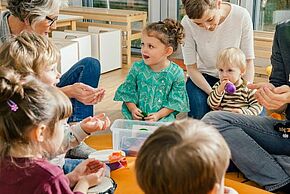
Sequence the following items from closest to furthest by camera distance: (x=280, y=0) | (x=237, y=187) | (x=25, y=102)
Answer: (x=25, y=102) → (x=237, y=187) → (x=280, y=0)

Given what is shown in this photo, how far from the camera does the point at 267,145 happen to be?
6.07 ft

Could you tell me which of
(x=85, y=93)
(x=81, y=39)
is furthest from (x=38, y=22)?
(x=81, y=39)

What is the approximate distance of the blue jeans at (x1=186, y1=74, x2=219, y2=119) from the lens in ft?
7.84

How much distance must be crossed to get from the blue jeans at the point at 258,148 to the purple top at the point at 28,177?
94 centimetres

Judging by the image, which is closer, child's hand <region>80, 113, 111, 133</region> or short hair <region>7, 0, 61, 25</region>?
child's hand <region>80, 113, 111, 133</region>

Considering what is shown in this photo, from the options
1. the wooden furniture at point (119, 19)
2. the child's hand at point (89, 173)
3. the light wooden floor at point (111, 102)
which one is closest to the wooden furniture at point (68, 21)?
the wooden furniture at point (119, 19)

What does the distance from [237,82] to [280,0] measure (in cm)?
152

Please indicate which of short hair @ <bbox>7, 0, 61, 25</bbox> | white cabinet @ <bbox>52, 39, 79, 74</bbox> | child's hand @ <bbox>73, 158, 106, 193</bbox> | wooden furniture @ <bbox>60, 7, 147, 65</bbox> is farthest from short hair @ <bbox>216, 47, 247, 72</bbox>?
wooden furniture @ <bbox>60, 7, 147, 65</bbox>

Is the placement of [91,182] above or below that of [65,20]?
below

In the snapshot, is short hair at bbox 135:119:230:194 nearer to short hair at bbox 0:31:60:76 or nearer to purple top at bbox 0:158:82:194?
purple top at bbox 0:158:82:194

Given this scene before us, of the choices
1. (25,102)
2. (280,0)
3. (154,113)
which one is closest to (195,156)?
(25,102)

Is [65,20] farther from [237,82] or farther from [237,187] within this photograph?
[237,187]

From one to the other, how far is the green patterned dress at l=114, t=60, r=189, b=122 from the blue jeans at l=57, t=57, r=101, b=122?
0.20m

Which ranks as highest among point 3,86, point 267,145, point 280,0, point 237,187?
point 280,0
